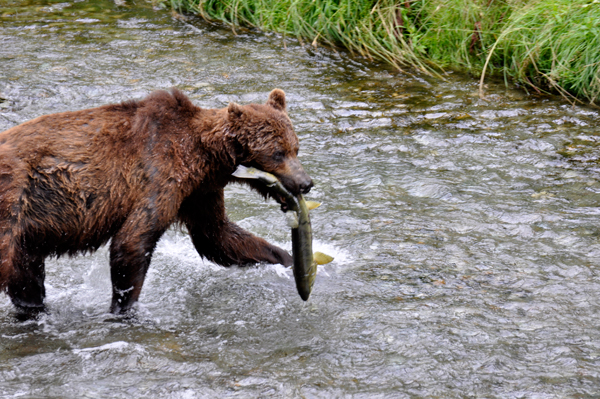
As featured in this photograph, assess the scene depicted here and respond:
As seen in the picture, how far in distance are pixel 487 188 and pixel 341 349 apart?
307cm

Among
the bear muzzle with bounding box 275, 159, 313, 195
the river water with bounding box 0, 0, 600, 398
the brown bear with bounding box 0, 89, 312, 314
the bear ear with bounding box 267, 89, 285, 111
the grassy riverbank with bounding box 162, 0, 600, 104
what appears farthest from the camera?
the grassy riverbank with bounding box 162, 0, 600, 104

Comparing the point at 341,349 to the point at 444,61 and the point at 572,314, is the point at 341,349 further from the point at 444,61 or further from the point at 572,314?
the point at 444,61

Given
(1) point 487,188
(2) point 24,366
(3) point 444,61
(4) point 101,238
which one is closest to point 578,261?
(1) point 487,188

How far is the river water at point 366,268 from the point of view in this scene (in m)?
4.12

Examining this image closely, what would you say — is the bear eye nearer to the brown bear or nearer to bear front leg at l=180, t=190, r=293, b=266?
the brown bear

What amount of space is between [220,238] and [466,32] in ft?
19.1

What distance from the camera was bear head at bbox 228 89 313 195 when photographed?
4.73 metres

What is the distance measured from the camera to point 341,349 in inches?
172

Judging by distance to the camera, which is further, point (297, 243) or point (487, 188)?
point (487, 188)

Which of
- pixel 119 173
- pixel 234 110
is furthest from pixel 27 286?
pixel 234 110

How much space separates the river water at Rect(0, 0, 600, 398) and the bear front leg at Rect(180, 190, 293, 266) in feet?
0.41

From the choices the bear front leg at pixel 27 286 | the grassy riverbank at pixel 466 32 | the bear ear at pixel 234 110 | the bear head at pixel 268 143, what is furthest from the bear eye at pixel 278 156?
the grassy riverbank at pixel 466 32

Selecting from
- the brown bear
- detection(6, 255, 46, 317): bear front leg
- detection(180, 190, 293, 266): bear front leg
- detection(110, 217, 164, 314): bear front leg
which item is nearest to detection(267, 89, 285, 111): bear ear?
the brown bear

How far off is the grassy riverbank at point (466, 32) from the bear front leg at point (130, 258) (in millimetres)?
5502
